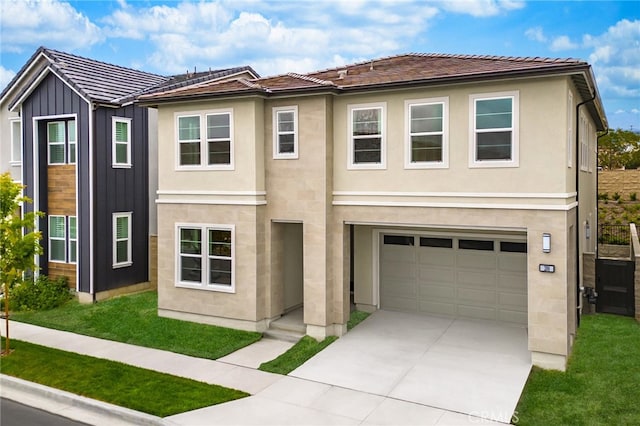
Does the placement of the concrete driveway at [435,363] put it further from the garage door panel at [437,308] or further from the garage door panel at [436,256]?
the garage door panel at [436,256]

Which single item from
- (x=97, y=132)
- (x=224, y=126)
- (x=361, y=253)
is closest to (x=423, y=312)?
(x=361, y=253)

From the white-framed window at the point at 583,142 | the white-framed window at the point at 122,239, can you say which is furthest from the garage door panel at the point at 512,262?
the white-framed window at the point at 122,239

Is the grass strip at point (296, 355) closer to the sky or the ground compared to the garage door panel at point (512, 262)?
closer to the ground

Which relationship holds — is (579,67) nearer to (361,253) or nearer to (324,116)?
(324,116)

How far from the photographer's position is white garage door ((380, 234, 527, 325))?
13.2 m

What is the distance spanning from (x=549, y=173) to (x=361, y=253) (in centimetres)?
570

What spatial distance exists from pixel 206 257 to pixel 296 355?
376 centimetres

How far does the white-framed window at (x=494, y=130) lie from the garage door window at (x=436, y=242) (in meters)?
3.16

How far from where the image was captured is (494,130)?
11.1 m

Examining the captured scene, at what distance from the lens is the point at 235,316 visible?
43.4 ft

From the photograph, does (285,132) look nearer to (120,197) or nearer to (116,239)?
(120,197)

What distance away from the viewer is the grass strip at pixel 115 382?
910 centimetres

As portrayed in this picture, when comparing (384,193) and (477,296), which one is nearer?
(384,193)

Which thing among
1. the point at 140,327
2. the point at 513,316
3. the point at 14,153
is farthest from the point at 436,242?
the point at 14,153
